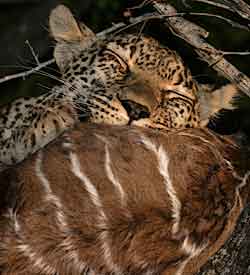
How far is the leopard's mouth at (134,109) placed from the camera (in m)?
3.57

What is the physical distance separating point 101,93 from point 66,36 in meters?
0.53

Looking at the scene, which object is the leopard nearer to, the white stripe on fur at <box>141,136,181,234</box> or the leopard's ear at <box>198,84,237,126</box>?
the leopard's ear at <box>198,84,237,126</box>

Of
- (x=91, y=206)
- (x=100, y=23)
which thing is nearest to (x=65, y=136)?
(x=91, y=206)

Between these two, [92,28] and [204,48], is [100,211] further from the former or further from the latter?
[92,28]

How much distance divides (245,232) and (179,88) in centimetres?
89

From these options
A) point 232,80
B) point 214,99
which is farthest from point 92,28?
point 232,80

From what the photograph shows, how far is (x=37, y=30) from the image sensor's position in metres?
6.22

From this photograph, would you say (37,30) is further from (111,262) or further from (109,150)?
(111,262)

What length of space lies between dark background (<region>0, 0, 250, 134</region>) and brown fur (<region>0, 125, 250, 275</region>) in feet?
2.84

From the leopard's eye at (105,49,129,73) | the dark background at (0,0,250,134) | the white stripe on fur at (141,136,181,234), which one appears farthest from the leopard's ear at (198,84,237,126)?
the white stripe on fur at (141,136,181,234)

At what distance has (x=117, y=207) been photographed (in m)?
3.09

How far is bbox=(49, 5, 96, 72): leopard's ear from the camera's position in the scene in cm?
402

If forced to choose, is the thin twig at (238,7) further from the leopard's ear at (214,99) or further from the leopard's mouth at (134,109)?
the leopard's ear at (214,99)

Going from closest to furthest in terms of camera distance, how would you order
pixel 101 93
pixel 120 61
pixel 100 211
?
pixel 100 211
pixel 101 93
pixel 120 61
